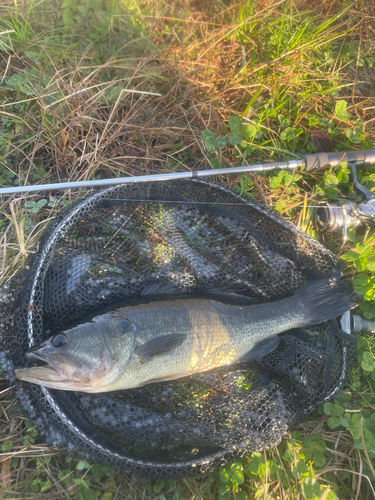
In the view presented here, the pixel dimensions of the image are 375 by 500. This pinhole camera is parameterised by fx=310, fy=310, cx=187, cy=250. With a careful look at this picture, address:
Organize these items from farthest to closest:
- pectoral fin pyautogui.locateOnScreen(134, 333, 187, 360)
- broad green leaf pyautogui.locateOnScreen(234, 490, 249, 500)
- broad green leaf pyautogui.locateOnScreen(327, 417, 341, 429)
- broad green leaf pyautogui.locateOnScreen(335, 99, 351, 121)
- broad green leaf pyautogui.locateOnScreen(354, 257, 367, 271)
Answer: broad green leaf pyautogui.locateOnScreen(335, 99, 351, 121) < broad green leaf pyautogui.locateOnScreen(354, 257, 367, 271) < broad green leaf pyautogui.locateOnScreen(327, 417, 341, 429) < broad green leaf pyautogui.locateOnScreen(234, 490, 249, 500) < pectoral fin pyautogui.locateOnScreen(134, 333, 187, 360)

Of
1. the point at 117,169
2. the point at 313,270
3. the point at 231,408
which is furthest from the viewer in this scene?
the point at 117,169

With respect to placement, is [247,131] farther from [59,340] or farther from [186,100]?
[59,340]

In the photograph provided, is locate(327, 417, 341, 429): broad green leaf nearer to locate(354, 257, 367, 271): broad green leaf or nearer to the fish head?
locate(354, 257, 367, 271): broad green leaf

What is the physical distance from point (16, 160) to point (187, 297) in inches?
82.8

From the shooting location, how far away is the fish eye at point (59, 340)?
196 cm

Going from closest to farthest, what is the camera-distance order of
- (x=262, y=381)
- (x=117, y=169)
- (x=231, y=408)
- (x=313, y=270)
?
(x=231, y=408)
(x=262, y=381)
(x=313, y=270)
(x=117, y=169)

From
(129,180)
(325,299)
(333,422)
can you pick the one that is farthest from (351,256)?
(129,180)

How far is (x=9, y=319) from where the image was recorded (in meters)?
2.24

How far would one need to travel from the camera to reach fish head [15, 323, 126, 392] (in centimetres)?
191

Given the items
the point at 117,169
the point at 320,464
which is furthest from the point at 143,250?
the point at 320,464

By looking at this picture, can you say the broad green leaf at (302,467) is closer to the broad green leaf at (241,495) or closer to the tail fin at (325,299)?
the broad green leaf at (241,495)

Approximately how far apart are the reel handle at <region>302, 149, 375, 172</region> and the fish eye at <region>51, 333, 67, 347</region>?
93.4 inches

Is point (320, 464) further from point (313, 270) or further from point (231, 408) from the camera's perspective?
point (313, 270)

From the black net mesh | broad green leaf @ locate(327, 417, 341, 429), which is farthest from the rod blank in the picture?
broad green leaf @ locate(327, 417, 341, 429)
